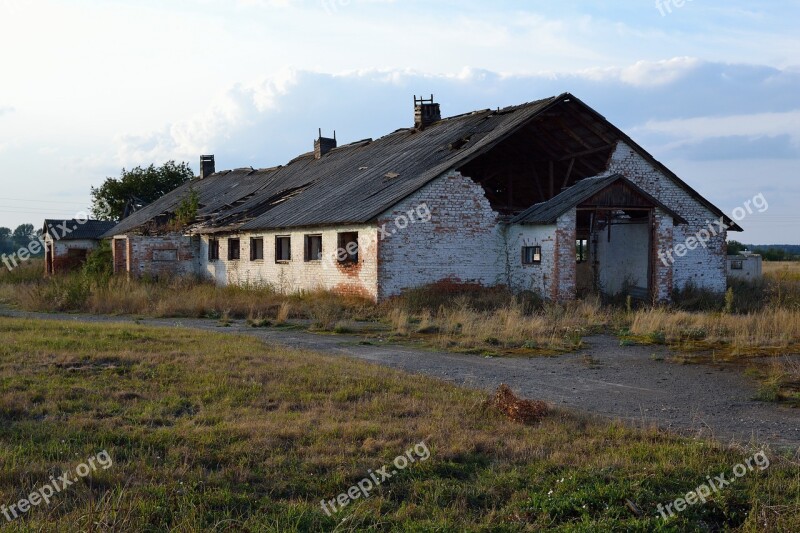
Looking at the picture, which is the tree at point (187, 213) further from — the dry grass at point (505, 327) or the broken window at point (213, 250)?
the dry grass at point (505, 327)

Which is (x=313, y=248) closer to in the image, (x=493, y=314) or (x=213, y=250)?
(x=493, y=314)

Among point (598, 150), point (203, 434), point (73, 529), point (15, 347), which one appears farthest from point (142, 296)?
point (73, 529)

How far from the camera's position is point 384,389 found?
896 cm

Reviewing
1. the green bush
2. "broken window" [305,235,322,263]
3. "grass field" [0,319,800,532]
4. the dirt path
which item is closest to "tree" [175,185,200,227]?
the green bush

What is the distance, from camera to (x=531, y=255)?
68.2 feet

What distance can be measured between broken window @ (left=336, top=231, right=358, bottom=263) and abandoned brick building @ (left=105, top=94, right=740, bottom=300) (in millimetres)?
33

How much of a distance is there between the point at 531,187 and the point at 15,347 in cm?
1580

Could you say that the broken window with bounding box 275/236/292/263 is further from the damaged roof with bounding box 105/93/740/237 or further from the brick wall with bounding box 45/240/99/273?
the brick wall with bounding box 45/240/99/273

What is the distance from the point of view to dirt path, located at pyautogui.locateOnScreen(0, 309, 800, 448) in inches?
306

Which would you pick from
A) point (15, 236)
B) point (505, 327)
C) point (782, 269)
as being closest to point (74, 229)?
point (505, 327)

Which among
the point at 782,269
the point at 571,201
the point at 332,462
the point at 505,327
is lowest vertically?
the point at 332,462

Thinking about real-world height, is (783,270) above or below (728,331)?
above

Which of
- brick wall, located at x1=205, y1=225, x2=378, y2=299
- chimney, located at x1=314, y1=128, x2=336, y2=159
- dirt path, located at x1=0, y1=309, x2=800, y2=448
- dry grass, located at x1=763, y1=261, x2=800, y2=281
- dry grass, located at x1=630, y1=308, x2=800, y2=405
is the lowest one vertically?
dirt path, located at x1=0, y1=309, x2=800, y2=448

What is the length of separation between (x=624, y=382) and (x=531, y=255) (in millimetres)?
10671
